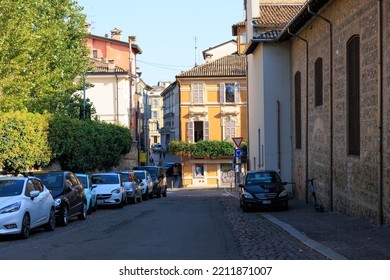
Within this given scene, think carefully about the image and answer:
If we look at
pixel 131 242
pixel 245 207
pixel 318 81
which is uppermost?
pixel 318 81

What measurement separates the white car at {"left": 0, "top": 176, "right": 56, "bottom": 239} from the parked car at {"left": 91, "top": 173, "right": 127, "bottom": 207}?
1112cm

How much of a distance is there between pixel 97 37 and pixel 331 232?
58.8 metres

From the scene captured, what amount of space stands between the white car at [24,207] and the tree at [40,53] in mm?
9173

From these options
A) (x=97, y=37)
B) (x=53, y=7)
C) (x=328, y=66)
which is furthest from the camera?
(x=97, y=37)

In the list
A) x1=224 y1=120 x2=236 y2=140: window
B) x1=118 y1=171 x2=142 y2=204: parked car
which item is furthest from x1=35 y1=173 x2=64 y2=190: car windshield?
x1=224 y1=120 x2=236 y2=140: window

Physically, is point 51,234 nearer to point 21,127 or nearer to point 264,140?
point 21,127

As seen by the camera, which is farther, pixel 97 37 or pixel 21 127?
pixel 97 37

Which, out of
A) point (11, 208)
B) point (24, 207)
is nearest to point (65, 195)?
point (24, 207)

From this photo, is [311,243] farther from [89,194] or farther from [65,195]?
[89,194]

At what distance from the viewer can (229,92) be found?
219 ft

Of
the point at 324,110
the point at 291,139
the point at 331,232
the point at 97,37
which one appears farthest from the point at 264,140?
the point at 97,37

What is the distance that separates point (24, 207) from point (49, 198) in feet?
7.39

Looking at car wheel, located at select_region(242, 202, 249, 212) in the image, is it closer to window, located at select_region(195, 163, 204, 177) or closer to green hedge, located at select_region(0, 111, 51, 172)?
green hedge, located at select_region(0, 111, 51, 172)

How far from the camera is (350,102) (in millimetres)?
20750
